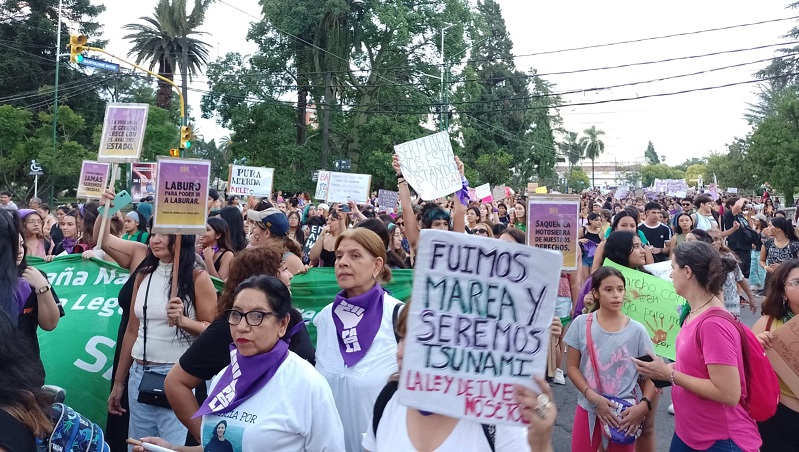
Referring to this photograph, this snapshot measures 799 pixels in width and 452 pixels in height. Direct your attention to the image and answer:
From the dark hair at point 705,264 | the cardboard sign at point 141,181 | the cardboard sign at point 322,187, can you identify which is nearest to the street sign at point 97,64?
the cardboard sign at point 141,181

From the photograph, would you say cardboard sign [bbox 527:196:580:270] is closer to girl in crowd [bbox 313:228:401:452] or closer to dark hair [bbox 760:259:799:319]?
dark hair [bbox 760:259:799:319]

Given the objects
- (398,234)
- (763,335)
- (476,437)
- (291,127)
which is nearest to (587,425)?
(763,335)

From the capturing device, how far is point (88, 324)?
5.45 meters

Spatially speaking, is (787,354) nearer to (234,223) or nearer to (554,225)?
(554,225)

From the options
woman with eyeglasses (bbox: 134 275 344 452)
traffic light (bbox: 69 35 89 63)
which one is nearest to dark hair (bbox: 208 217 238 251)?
woman with eyeglasses (bbox: 134 275 344 452)

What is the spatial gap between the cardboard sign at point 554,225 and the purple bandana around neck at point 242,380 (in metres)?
3.01

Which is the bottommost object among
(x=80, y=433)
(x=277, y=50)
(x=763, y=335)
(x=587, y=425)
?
(x=587, y=425)

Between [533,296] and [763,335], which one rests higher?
[533,296]

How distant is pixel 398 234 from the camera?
8.68 meters

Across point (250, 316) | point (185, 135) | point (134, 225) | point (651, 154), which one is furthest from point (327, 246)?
point (651, 154)

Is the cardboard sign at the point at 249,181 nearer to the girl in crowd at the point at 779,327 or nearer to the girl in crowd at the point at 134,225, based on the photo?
the girl in crowd at the point at 134,225

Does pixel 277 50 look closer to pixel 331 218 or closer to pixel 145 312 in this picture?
pixel 331 218

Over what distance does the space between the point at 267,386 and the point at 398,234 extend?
5794 millimetres

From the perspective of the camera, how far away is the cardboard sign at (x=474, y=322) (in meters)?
2.26
